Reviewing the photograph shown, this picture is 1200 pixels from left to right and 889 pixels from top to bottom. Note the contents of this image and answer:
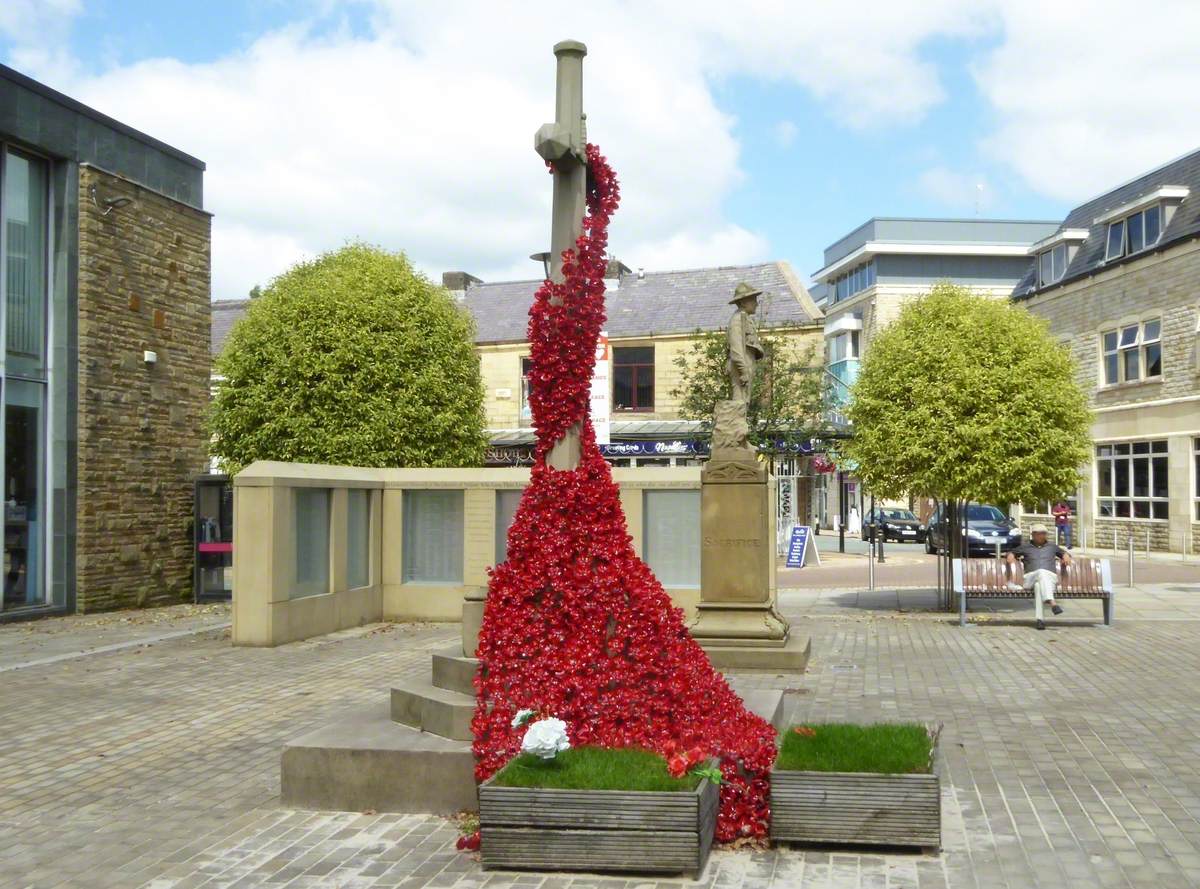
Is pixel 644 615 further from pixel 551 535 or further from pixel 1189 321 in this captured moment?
pixel 1189 321

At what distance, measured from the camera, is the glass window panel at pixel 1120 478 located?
35.2m

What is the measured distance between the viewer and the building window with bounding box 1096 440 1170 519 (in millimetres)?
33219

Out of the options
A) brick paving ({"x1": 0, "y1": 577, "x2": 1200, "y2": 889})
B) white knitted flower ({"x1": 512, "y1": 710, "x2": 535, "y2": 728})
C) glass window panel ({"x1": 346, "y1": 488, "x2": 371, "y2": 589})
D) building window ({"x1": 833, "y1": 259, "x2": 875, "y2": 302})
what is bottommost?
brick paving ({"x1": 0, "y1": 577, "x2": 1200, "y2": 889})

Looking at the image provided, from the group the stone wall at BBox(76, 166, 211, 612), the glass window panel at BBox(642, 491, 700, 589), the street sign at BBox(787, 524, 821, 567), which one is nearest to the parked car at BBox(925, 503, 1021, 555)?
the street sign at BBox(787, 524, 821, 567)

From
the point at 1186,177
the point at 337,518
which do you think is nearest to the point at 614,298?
the point at 1186,177

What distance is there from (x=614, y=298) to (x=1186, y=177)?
19.2 m

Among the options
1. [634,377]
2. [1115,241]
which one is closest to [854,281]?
[634,377]

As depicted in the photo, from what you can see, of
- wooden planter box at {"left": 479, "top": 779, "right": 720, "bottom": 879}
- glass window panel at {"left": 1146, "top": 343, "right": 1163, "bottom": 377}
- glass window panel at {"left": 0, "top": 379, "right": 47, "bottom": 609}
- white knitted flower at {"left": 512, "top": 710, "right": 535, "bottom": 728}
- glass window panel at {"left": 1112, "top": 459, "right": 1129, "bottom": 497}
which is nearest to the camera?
wooden planter box at {"left": 479, "top": 779, "right": 720, "bottom": 879}

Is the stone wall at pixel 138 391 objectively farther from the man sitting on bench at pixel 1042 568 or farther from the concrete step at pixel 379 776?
the man sitting on bench at pixel 1042 568

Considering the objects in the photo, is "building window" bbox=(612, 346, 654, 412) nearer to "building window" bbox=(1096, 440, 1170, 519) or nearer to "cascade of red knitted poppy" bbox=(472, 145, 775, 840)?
"building window" bbox=(1096, 440, 1170, 519)

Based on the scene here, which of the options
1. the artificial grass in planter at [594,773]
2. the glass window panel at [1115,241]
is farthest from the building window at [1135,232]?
the artificial grass in planter at [594,773]

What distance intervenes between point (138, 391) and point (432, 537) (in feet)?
19.7

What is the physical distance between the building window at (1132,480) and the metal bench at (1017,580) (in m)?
17.7

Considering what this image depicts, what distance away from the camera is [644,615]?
6.96 meters
